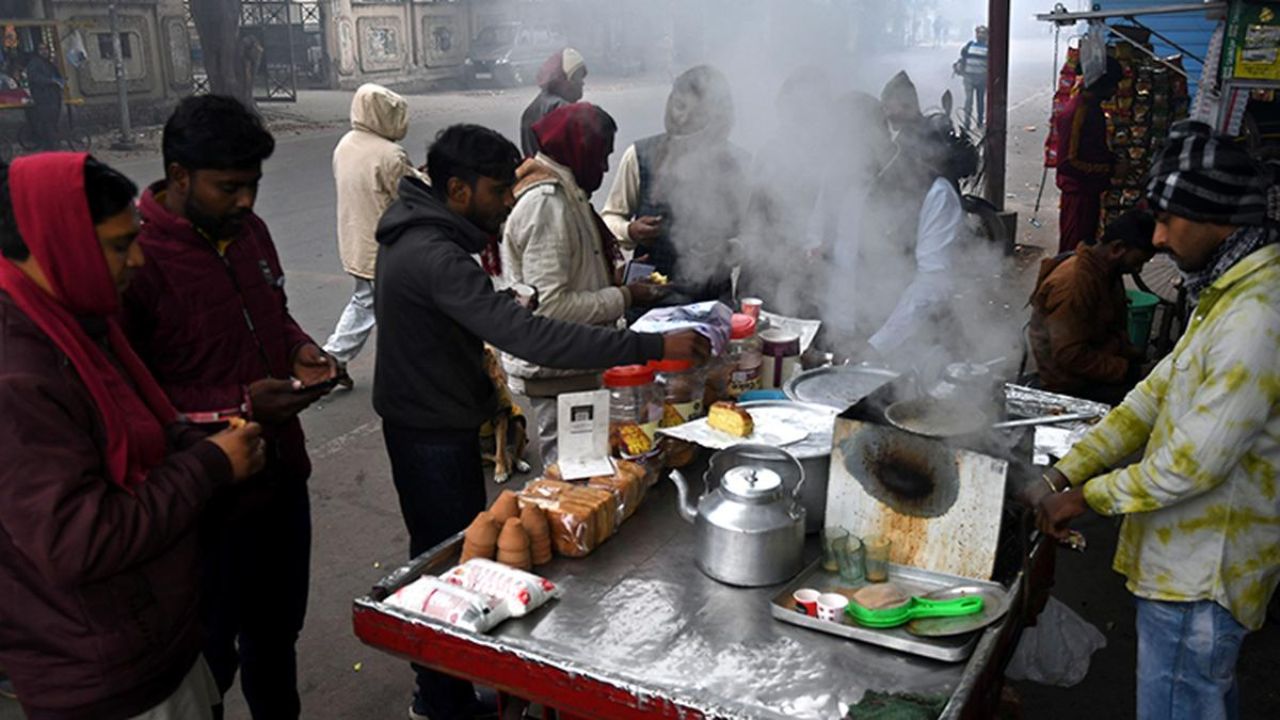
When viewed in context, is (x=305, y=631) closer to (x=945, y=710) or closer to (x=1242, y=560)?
(x=945, y=710)

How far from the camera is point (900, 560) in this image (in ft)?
6.81

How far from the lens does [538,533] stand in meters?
2.07

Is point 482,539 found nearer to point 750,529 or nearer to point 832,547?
point 750,529

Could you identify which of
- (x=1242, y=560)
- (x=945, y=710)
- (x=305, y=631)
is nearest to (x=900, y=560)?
(x=945, y=710)

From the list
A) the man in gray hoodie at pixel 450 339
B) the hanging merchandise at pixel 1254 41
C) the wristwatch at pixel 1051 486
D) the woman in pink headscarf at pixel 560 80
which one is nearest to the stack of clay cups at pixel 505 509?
the man in gray hoodie at pixel 450 339

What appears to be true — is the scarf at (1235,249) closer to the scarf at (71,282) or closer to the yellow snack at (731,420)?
the yellow snack at (731,420)

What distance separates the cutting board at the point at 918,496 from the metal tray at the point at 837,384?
0.57 metres

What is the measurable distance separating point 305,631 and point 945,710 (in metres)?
2.44

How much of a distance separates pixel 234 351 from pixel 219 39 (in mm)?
14662

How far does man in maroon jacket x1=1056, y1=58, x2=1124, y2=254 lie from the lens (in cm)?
704

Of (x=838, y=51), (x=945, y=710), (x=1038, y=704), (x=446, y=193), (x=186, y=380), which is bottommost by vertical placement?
(x=1038, y=704)

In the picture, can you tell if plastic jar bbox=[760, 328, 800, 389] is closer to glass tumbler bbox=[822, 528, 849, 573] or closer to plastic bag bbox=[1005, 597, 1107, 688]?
glass tumbler bbox=[822, 528, 849, 573]

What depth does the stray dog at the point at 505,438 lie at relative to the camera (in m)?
4.41

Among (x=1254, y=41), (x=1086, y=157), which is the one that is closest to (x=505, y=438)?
(x=1254, y=41)
